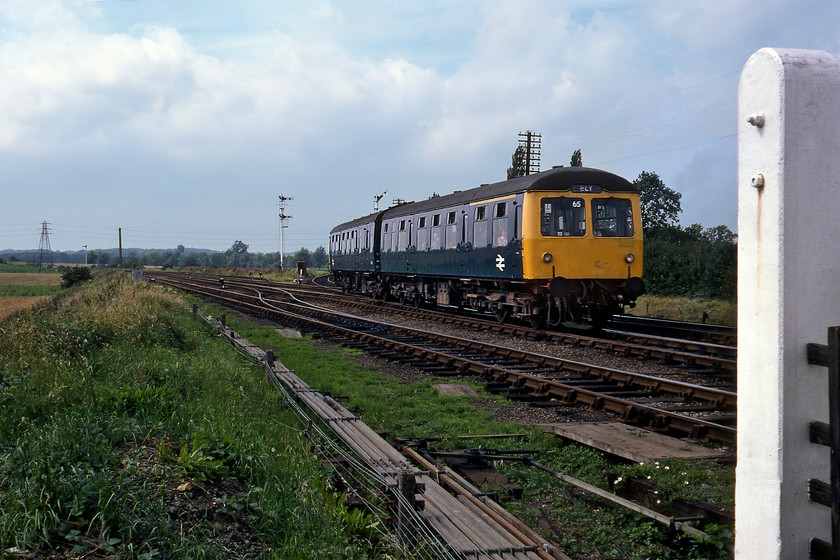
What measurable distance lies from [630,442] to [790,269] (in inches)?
160

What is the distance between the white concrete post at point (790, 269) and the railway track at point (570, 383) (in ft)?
13.6

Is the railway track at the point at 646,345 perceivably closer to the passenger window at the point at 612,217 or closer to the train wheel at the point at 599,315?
the train wheel at the point at 599,315

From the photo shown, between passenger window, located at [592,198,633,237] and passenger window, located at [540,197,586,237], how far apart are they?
28 centimetres

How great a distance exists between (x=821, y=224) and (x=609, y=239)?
12749 mm

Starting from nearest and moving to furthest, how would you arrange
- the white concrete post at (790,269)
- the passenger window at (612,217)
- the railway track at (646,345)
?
1. the white concrete post at (790,269)
2. the railway track at (646,345)
3. the passenger window at (612,217)

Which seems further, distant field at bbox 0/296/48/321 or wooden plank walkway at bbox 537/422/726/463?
distant field at bbox 0/296/48/321

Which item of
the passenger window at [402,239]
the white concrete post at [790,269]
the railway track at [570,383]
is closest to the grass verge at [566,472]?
the railway track at [570,383]

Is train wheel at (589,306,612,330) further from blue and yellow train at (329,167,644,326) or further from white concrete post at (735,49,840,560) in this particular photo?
white concrete post at (735,49,840,560)

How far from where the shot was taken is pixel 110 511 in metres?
3.71

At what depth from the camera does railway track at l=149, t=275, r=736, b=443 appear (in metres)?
7.36

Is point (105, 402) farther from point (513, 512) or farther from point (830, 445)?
point (830, 445)

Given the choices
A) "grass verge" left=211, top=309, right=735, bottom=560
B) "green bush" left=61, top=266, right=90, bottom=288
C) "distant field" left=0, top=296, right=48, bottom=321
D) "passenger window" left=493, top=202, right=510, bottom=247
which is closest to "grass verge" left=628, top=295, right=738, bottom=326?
"passenger window" left=493, top=202, right=510, bottom=247

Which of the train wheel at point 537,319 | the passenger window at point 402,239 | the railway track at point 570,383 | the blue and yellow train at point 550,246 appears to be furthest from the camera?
the passenger window at point 402,239

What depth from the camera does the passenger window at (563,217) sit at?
48.9ft
